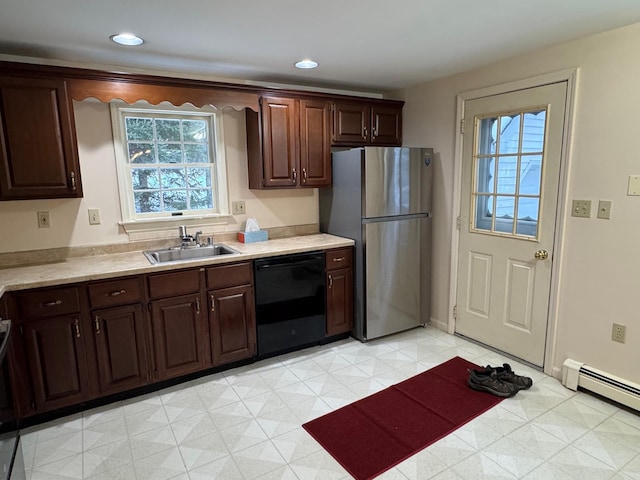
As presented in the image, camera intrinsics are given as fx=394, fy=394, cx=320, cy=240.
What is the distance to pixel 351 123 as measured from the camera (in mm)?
3529

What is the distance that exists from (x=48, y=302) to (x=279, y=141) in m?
1.93

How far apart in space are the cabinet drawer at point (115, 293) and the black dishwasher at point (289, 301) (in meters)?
0.81

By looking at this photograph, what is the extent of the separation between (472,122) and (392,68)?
30.3 inches

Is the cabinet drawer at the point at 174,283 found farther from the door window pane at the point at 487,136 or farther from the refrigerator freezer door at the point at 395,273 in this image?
the door window pane at the point at 487,136

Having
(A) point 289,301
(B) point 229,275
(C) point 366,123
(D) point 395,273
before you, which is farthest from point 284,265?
(C) point 366,123

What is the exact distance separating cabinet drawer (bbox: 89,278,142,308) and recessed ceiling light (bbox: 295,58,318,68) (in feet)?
6.14

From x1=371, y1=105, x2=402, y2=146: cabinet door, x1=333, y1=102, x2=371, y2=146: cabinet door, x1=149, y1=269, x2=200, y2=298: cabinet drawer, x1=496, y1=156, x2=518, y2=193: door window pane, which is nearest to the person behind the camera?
x1=149, y1=269, x2=200, y2=298: cabinet drawer

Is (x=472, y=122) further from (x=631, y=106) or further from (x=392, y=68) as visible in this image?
(x=631, y=106)

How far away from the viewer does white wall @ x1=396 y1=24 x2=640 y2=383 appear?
2.29 metres

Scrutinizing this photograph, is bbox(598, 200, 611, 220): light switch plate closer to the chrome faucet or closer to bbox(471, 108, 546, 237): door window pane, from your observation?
bbox(471, 108, 546, 237): door window pane

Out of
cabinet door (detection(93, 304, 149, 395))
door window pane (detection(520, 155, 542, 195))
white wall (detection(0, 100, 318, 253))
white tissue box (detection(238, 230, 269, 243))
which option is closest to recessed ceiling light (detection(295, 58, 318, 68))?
white wall (detection(0, 100, 318, 253))

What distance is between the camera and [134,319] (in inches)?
99.2

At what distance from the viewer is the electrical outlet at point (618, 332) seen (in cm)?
241

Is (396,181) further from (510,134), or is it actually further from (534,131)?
(534,131)
